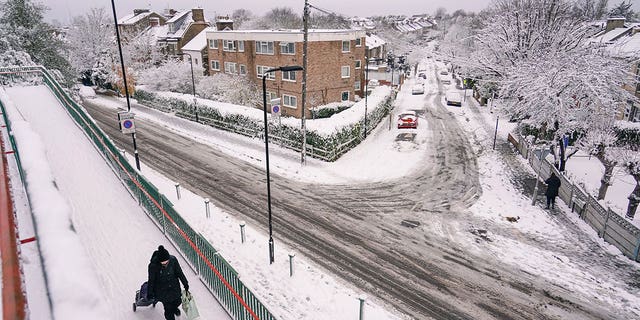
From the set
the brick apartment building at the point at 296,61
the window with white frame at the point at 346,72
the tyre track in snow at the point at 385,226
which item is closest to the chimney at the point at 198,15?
the brick apartment building at the point at 296,61

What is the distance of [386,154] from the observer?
81.7ft

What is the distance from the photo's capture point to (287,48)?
3259cm

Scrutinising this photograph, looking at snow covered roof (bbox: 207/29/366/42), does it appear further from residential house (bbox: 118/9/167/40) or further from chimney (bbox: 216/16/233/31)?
residential house (bbox: 118/9/167/40)

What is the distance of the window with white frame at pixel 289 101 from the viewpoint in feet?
110

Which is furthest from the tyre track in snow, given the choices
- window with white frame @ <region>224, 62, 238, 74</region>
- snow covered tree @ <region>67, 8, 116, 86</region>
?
snow covered tree @ <region>67, 8, 116, 86</region>

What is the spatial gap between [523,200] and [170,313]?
56.4 ft

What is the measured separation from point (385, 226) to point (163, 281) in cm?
1026

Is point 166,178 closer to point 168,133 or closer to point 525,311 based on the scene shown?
point 168,133

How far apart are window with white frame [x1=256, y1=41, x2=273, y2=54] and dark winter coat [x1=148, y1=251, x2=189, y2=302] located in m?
29.8

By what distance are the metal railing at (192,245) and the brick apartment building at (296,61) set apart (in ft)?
65.5

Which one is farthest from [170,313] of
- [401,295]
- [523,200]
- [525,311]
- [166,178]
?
[523,200]

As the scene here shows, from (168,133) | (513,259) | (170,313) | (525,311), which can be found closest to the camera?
(170,313)

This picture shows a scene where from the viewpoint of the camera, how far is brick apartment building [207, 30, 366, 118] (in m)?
32.4

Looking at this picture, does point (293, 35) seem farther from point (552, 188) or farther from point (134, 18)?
point (134, 18)
